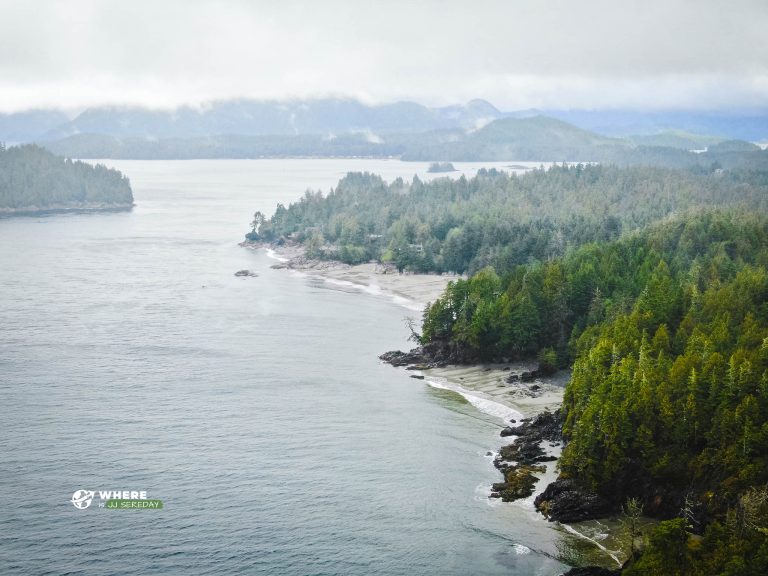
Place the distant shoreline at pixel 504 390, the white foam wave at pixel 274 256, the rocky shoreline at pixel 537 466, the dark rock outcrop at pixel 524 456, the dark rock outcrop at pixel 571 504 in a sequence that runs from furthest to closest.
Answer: the white foam wave at pixel 274 256 → the distant shoreline at pixel 504 390 → the dark rock outcrop at pixel 524 456 → the rocky shoreline at pixel 537 466 → the dark rock outcrop at pixel 571 504

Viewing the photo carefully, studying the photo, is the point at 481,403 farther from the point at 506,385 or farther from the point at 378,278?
the point at 378,278

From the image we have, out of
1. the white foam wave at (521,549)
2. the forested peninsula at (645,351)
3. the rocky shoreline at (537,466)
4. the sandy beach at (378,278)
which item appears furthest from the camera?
the sandy beach at (378,278)

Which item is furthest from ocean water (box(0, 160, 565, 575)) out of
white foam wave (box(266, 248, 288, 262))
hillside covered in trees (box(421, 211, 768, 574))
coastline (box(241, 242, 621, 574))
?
white foam wave (box(266, 248, 288, 262))

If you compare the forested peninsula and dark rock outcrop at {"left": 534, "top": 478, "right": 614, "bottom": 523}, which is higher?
the forested peninsula

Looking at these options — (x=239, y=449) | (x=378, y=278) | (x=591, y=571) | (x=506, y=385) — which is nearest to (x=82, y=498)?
(x=239, y=449)

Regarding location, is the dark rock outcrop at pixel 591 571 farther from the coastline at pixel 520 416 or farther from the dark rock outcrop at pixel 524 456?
the dark rock outcrop at pixel 524 456

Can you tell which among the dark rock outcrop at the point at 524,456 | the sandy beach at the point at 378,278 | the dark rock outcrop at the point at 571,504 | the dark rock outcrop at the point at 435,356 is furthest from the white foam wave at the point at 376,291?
the dark rock outcrop at the point at 571,504

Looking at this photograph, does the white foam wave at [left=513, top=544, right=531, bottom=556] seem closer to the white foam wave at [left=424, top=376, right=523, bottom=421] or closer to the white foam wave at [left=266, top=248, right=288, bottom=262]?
the white foam wave at [left=424, top=376, right=523, bottom=421]
